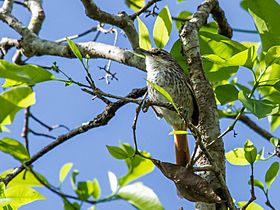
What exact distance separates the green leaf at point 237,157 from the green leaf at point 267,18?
0.31 meters

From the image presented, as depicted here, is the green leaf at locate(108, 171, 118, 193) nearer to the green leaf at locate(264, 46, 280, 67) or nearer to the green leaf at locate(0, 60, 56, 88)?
the green leaf at locate(0, 60, 56, 88)

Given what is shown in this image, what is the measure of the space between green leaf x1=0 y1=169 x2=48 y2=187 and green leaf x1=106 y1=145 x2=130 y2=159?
0.17 m

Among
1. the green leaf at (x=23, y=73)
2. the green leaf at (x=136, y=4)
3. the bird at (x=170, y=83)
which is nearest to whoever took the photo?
the green leaf at (x=23, y=73)

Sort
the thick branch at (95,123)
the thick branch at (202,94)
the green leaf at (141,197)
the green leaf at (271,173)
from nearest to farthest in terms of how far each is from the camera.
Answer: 1. the green leaf at (141,197)
2. the green leaf at (271,173)
3. the thick branch at (202,94)
4. the thick branch at (95,123)

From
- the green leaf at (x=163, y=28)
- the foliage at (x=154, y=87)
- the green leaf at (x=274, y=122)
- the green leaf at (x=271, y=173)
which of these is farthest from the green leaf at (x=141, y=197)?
the green leaf at (x=274, y=122)

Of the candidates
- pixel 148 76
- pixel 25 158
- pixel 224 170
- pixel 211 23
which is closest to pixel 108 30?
pixel 148 76

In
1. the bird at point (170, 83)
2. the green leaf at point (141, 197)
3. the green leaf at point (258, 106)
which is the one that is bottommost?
the green leaf at point (141, 197)

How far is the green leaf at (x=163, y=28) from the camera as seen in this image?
1.70 metres

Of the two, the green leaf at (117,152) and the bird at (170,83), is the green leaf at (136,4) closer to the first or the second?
the bird at (170,83)

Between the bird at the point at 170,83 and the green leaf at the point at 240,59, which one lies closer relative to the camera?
the green leaf at the point at 240,59

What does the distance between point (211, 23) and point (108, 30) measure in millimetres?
440

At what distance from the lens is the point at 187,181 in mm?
1403

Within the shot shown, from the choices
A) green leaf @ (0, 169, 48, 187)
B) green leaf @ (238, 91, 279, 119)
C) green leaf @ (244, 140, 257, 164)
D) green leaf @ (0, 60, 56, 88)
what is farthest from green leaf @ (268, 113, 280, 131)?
green leaf @ (0, 60, 56, 88)

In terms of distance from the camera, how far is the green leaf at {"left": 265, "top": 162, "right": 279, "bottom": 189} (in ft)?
5.10
